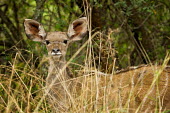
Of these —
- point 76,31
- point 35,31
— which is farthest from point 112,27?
point 35,31

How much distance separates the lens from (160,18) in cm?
730

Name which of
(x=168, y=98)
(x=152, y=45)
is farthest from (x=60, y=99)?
(x=152, y=45)

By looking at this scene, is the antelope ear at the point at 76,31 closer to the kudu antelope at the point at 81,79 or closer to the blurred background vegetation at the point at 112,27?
the kudu antelope at the point at 81,79

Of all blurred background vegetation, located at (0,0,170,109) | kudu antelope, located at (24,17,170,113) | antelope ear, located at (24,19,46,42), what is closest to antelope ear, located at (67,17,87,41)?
kudu antelope, located at (24,17,170,113)

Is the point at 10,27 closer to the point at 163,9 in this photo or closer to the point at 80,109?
the point at 163,9

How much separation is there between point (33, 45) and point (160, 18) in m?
2.62

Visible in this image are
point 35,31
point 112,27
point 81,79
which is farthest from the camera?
point 112,27

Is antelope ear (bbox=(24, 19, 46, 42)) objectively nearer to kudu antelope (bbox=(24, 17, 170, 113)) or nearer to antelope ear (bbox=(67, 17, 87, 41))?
kudu antelope (bbox=(24, 17, 170, 113))

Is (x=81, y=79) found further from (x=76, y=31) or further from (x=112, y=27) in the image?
(x=112, y=27)

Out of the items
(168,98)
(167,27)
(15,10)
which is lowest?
(168,98)

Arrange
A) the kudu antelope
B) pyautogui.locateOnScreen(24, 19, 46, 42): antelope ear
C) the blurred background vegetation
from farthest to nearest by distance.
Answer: the blurred background vegetation, pyautogui.locateOnScreen(24, 19, 46, 42): antelope ear, the kudu antelope

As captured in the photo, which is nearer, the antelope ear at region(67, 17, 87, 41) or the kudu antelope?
the kudu antelope

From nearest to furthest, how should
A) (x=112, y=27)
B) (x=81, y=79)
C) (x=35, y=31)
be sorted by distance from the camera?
(x=81, y=79) < (x=35, y=31) < (x=112, y=27)

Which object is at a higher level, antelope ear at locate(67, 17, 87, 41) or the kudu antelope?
antelope ear at locate(67, 17, 87, 41)
